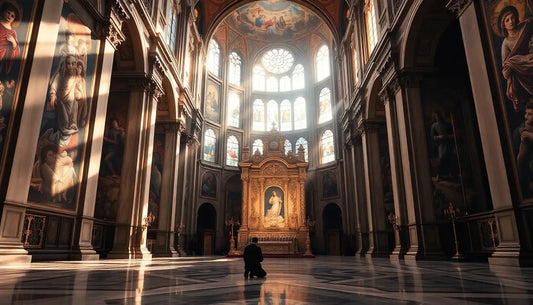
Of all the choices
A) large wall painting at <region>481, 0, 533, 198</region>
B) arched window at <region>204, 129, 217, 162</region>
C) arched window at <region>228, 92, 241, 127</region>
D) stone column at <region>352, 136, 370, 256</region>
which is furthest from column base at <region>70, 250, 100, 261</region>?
arched window at <region>228, 92, 241, 127</region>

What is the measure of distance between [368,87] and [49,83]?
49.1 feet

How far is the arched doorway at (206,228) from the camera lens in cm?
2719

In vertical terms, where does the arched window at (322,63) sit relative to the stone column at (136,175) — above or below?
above

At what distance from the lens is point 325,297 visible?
10.8 feet

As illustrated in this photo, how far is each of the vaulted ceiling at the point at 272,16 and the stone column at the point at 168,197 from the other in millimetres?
10942

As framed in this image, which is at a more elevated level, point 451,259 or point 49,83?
point 49,83

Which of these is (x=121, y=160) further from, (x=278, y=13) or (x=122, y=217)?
(x=278, y=13)

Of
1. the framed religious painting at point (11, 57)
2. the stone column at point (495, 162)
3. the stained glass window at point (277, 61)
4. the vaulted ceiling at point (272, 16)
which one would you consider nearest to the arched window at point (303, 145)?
the stained glass window at point (277, 61)

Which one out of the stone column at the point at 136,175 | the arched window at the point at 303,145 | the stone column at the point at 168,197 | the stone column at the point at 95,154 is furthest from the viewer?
the arched window at the point at 303,145

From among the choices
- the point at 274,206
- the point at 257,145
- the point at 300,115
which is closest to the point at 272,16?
the point at 300,115

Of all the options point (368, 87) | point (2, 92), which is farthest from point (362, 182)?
point (2, 92)

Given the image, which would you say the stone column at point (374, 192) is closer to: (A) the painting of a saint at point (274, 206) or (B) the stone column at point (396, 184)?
(B) the stone column at point (396, 184)

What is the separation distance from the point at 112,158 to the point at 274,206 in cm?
1508

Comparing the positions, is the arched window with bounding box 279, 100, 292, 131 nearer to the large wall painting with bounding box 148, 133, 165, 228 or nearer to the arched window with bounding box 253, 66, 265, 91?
the arched window with bounding box 253, 66, 265, 91
